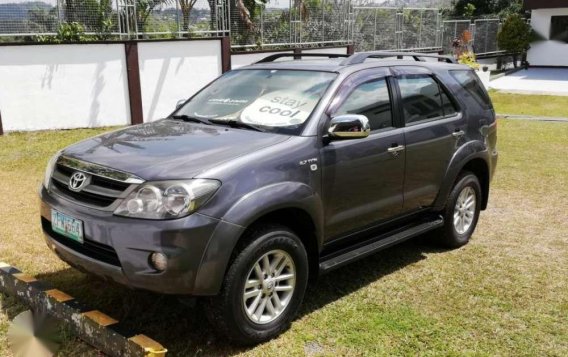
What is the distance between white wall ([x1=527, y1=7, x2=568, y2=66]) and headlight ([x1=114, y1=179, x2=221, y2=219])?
28.6 metres

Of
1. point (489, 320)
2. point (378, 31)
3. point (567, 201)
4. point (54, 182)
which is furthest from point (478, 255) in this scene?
point (378, 31)

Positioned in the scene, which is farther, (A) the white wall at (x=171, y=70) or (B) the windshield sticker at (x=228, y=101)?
(A) the white wall at (x=171, y=70)

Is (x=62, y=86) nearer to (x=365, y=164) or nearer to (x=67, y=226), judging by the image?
(x=67, y=226)

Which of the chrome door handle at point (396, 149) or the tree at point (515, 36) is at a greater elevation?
the tree at point (515, 36)

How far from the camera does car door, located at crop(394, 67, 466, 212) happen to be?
4688mm

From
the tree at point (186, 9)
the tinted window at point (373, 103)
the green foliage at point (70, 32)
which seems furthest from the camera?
the tree at point (186, 9)

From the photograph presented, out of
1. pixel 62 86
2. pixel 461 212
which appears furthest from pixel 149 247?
pixel 62 86

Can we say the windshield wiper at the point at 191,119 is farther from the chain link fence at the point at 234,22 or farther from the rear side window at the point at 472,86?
the chain link fence at the point at 234,22

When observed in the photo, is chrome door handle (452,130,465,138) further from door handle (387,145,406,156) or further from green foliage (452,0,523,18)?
green foliage (452,0,523,18)

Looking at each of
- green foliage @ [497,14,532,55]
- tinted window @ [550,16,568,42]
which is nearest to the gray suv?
green foliage @ [497,14,532,55]

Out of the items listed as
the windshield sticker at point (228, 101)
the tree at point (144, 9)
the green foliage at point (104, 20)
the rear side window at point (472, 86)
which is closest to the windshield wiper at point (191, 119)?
the windshield sticker at point (228, 101)

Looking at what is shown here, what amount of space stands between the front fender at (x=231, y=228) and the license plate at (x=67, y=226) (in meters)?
0.80

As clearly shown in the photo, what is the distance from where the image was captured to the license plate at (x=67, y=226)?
11.0 feet

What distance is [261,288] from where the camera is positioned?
356cm
